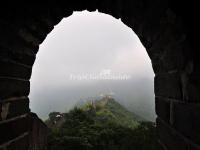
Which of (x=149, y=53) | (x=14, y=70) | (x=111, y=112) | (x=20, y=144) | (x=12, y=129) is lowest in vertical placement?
(x=111, y=112)

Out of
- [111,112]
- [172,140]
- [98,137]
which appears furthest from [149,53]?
[111,112]

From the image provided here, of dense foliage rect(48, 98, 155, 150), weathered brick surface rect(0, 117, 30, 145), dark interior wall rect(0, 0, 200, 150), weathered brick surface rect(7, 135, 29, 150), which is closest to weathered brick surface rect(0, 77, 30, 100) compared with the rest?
dark interior wall rect(0, 0, 200, 150)

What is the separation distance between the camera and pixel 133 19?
1843mm

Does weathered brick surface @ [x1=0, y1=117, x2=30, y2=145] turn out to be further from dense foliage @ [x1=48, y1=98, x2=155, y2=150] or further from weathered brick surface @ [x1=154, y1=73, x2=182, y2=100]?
dense foliage @ [x1=48, y1=98, x2=155, y2=150]

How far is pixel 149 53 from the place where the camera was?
1.87 meters

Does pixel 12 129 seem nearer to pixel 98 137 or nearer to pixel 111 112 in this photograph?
pixel 98 137

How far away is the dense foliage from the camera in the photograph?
8117 millimetres

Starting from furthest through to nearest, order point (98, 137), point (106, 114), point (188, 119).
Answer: point (106, 114)
point (98, 137)
point (188, 119)

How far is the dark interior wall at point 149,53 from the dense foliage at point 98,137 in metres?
6.52

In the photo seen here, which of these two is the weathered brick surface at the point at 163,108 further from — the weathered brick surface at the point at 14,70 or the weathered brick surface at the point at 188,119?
the weathered brick surface at the point at 14,70

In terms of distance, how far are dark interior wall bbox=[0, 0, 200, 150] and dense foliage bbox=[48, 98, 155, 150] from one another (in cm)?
652

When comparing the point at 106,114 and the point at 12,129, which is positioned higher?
the point at 12,129

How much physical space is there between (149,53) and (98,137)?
7.46 m

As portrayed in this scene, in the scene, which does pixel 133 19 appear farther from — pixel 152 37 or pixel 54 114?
pixel 54 114
